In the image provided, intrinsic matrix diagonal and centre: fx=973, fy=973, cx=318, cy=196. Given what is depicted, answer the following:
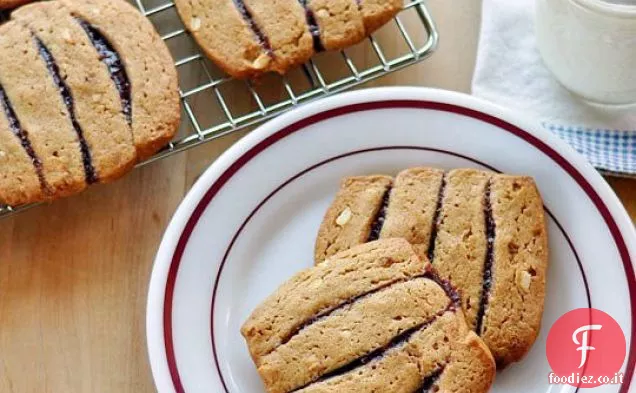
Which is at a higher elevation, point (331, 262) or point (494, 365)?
point (331, 262)

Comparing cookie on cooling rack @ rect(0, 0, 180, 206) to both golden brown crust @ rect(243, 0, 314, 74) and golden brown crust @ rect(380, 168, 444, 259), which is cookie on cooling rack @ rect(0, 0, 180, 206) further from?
golden brown crust @ rect(380, 168, 444, 259)

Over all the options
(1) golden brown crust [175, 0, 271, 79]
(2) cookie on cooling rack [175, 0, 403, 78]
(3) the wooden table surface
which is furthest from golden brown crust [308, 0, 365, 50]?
(3) the wooden table surface

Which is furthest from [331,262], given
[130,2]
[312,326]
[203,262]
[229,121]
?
[130,2]

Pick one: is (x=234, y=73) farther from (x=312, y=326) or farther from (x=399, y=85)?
(x=312, y=326)

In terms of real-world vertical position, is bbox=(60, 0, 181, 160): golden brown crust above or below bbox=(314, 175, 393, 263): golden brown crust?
above

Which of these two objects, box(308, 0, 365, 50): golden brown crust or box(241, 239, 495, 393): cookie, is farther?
box(308, 0, 365, 50): golden brown crust

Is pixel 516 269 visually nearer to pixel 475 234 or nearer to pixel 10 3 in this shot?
pixel 475 234
